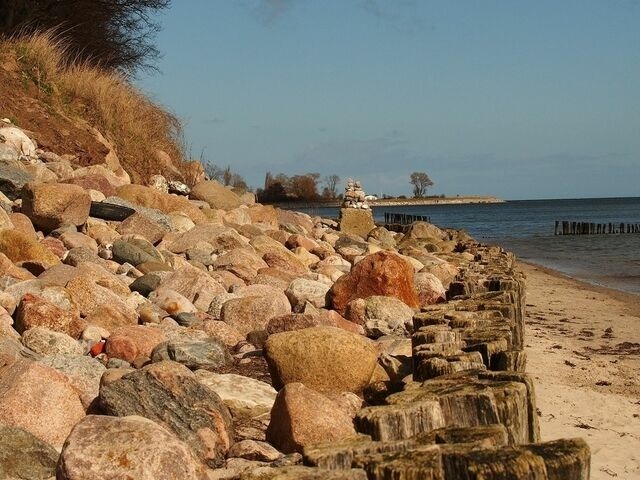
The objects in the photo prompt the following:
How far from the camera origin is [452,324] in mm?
6441

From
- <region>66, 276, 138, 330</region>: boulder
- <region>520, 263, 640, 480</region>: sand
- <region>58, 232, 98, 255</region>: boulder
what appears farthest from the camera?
<region>58, 232, 98, 255</region>: boulder

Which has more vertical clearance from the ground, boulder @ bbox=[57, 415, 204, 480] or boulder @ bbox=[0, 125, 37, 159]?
boulder @ bbox=[0, 125, 37, 159]

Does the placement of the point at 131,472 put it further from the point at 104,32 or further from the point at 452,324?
the point at 104,32

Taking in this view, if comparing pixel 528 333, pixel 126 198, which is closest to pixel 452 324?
pixel 528 333

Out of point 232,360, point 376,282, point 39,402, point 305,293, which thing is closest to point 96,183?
point 305,293

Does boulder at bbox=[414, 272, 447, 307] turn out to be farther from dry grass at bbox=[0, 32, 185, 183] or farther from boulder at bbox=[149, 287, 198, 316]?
dry grass at bbox=[0, 32, 185, 183]

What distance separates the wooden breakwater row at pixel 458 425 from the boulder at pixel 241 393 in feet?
2.83

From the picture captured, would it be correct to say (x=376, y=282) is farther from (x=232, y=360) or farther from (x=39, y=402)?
(x=39, y=402)

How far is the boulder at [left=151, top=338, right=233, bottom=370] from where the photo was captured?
21.7ft

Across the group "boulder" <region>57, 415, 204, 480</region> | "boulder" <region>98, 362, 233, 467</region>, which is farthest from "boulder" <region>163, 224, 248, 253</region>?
"boulder" <region>57, 415, 204, 480</region>

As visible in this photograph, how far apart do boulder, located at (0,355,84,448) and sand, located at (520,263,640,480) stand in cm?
377

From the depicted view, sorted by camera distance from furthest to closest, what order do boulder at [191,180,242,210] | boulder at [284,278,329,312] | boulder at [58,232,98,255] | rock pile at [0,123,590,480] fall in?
boulder at [191,180,242,210], boulder at [58,232,98,255], boulder at [284,278,329,312], rock pile at [0,123,590,480]

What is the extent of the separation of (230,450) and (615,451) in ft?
11.5

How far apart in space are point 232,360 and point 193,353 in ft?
1.79
